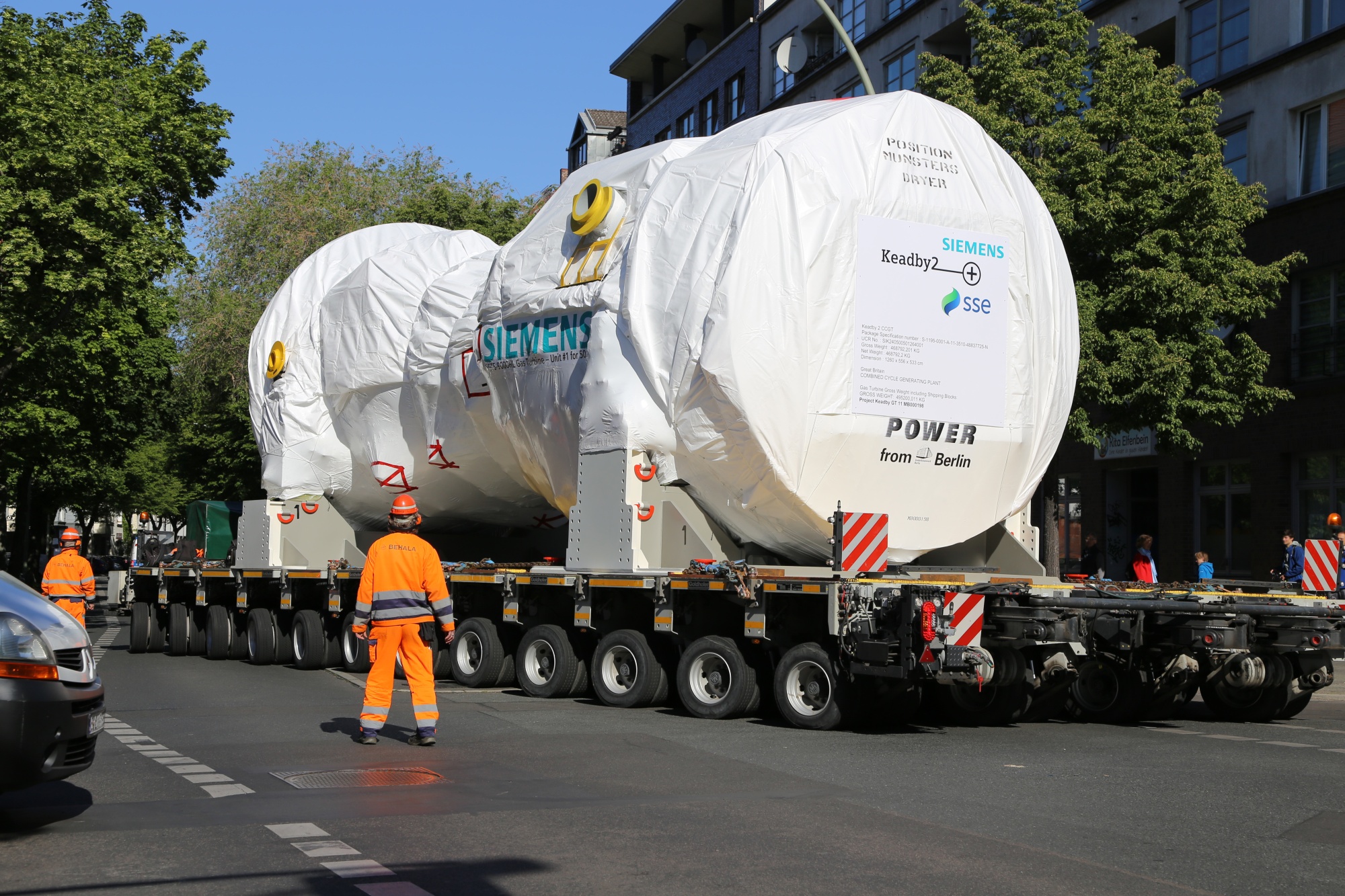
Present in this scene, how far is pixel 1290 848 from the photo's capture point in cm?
677

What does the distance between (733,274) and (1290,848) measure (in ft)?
19.5

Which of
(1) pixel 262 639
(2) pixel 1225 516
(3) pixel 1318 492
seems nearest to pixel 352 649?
(1) pixel 262 639

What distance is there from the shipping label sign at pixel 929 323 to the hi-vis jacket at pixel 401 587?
11.4 ft

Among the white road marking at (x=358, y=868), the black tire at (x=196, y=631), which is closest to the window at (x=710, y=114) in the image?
the black tire at (x=196, y=631)

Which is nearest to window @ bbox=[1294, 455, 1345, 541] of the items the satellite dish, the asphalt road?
the asphalt road

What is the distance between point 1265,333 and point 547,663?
17.7 m

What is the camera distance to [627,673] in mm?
12828

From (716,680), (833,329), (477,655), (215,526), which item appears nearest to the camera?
(833,329)

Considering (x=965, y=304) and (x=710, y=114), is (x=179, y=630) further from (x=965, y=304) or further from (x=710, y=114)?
(x=710, y=114)

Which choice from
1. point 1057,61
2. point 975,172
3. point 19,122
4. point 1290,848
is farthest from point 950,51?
point 1290,848

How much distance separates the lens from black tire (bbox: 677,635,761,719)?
38.1ft

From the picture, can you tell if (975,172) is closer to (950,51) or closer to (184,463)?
(950,51)

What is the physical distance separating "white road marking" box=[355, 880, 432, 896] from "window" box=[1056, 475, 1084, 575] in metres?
26.5

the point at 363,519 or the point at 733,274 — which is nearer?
the point at 733,274
